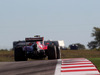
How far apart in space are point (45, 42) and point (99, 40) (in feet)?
229

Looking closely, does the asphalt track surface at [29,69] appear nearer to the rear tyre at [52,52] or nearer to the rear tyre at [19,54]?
the rear tyre at [19,54]

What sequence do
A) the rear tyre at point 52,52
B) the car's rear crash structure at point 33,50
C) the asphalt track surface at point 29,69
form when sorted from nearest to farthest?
the asphalt track surface at point 29,69, the car's rear crash structure at point 33,50, the rear tyre at point 52,52

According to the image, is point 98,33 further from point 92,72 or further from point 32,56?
point 92,72

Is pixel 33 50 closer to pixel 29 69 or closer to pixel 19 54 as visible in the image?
pixel 19 54

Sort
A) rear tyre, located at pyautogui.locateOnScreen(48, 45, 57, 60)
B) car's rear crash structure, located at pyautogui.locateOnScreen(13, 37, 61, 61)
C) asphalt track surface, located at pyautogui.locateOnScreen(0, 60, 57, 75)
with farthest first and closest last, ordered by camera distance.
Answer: rear tyre, located at pyautogui.locateOnScreen(48, 45, 57, 60) → car's rear crash structure, located at pyautogui.locateOnScreen(13, 37, 61, 61) → asphalt track surface, located at pyautogui.locateOnScreen(0, 60, 57, 75)

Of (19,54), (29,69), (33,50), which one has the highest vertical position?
(33,50)

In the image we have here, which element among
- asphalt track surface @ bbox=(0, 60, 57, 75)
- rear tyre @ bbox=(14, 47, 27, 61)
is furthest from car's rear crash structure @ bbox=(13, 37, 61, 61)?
asphalt track surface @ bbox=(0, 60, 57, 75)

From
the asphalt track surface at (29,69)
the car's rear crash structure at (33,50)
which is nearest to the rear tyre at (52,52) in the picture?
the car's rear crash structure at (33,50)

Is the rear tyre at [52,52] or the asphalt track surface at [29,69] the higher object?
the rear tyre at [52,52]

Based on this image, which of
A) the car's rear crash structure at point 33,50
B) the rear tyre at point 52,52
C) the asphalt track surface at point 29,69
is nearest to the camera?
the asphalt track surface at point 29,69

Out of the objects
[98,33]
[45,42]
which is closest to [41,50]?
[45,42]

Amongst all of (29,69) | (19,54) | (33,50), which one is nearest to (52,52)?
(33,50)

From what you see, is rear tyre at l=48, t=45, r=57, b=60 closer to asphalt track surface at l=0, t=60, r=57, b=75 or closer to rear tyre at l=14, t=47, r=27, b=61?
rear tyre at l=14, t=47, r=27, b=61

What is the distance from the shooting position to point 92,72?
12.2 meters
